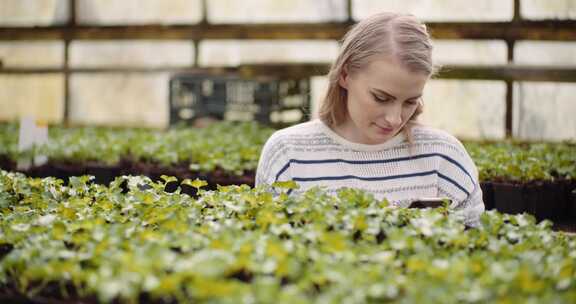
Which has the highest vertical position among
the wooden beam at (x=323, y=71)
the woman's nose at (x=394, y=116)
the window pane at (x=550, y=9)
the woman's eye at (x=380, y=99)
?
the window pane at (x=550, y=9)

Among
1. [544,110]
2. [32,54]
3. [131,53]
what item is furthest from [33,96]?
[544,110]

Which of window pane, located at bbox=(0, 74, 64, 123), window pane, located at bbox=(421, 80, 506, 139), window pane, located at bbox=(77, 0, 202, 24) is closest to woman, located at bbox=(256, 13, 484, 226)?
window pane, located at bbox=(421, 80, 506, 139)

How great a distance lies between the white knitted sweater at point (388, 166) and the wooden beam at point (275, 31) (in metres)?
3.46

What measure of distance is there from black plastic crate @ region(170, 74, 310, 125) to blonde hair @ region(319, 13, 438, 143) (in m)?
3.46

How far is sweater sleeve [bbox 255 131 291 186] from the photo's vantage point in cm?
271

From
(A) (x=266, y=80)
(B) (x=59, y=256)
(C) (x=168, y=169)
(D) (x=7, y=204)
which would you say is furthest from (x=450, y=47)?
(B) (x=59, y=256)

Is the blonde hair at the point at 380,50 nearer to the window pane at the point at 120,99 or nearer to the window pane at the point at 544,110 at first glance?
the window pane at the point at 544,110

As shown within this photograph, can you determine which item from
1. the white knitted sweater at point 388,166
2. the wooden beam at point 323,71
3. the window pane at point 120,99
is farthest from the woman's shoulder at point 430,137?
the window pane at point 120,99

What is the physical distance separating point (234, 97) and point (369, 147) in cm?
383

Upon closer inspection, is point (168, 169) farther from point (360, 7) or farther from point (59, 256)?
point (360, 7)

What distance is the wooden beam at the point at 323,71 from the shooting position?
5.75 metres

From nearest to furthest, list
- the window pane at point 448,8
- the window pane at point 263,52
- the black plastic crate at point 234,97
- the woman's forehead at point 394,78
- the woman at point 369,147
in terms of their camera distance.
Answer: the woman's forehead at point 394,78, the woman at point 369,147, the window pane at point 448,8, the black plastic crate at point 234,97, the window pane at point 263,52

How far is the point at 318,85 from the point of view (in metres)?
6.94

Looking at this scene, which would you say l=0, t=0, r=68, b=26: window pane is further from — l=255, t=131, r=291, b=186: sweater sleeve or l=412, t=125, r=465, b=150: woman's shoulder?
l=412, t=125, r=465, b=150: woman's shoulder
